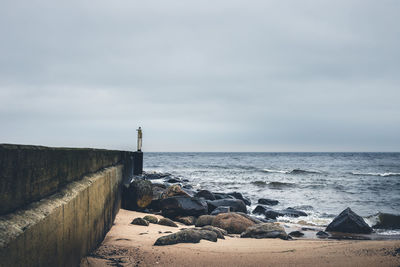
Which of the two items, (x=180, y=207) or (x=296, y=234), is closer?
(x=296, y=234)

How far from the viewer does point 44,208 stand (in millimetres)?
1806

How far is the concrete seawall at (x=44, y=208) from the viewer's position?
4.66 feet

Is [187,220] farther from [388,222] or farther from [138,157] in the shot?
[138,157]

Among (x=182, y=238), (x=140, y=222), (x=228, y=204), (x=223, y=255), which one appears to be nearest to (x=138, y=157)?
(x=228, y=204)

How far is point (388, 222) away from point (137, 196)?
633cm

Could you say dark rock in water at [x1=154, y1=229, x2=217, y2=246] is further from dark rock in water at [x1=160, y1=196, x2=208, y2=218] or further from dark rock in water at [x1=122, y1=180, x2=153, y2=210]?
dark rock in water at [x1=122, y1=180, x2=153, y2=210]

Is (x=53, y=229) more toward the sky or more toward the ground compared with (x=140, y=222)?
more toward the sky

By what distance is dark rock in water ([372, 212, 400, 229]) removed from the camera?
7.78 m

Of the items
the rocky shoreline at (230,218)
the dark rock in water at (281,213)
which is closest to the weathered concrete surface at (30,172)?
the rocky shoreline at (230,218)

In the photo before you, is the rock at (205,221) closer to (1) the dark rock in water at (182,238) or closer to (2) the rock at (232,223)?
(2) the rock at (232,223)

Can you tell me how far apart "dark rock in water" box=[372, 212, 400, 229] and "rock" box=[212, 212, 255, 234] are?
3.48 m

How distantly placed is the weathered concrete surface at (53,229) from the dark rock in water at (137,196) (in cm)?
493

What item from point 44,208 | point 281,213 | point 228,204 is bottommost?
point 281,213

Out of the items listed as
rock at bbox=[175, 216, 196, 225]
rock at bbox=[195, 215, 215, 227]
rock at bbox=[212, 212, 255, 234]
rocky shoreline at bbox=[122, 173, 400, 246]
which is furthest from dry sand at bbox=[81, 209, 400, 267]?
rock at bbox=[175, 216, 196, 225]
